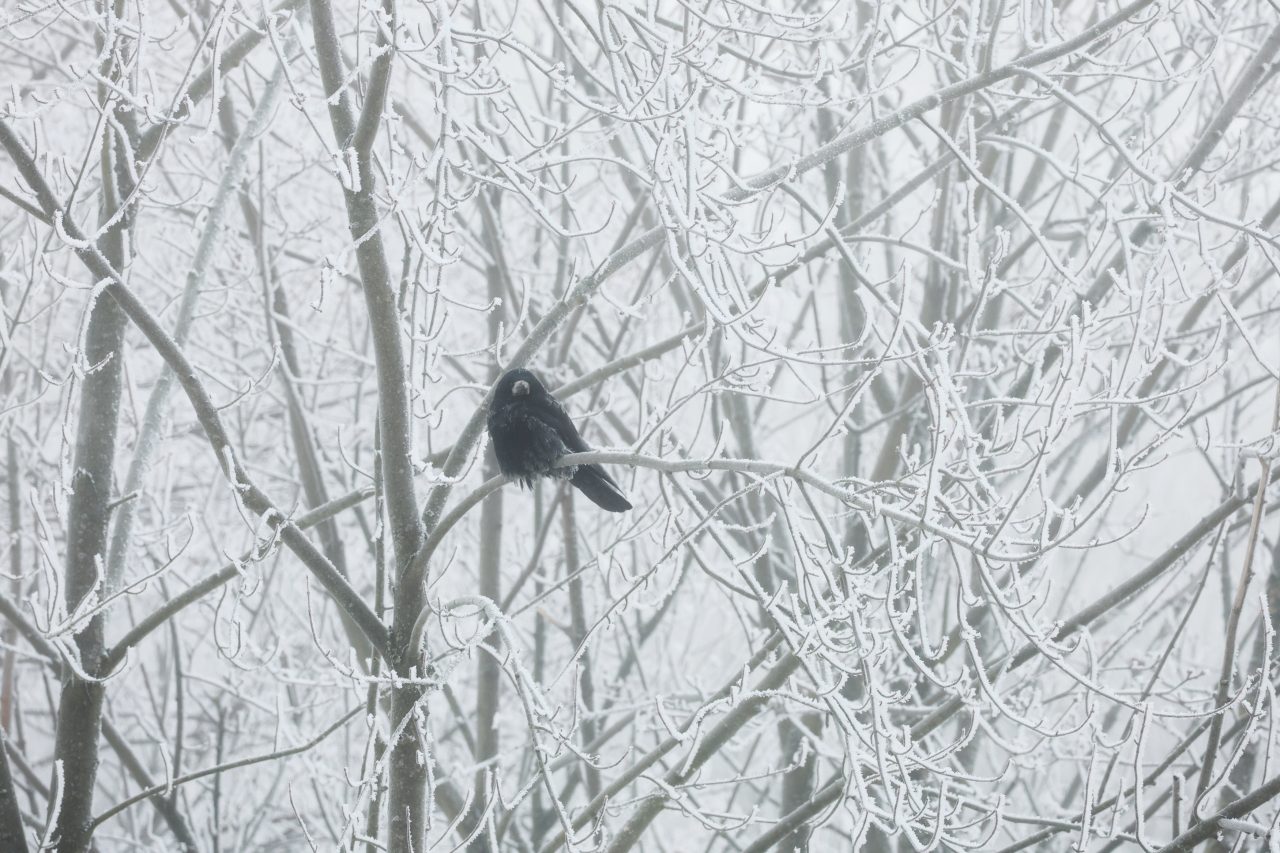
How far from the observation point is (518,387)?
4.03m

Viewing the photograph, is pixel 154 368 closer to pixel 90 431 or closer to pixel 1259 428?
pixel 90 431

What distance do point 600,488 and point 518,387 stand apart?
46 centimetres

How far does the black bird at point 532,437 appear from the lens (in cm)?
397

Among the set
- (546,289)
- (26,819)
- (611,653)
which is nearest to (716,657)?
(611,653)

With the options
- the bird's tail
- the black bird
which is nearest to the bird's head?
the black bird

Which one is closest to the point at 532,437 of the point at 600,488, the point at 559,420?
the point at 559,420

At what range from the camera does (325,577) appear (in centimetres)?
326

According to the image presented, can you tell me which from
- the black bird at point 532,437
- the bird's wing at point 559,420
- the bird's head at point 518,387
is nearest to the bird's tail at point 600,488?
the black bird at point 532,437

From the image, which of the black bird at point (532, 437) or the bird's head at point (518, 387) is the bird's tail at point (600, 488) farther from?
the bird's head at point (518, 387)

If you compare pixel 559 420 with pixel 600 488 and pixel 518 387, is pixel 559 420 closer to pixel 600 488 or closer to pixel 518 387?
pixel 518 387

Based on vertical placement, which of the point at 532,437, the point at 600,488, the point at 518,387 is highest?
the point at 518,387

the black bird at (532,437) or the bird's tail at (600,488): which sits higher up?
the black bird at (532,437)

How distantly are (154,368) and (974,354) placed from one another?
21.9 ft

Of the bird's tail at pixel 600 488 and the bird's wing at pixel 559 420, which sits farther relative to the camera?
the bird's wing at pixel 559 420
